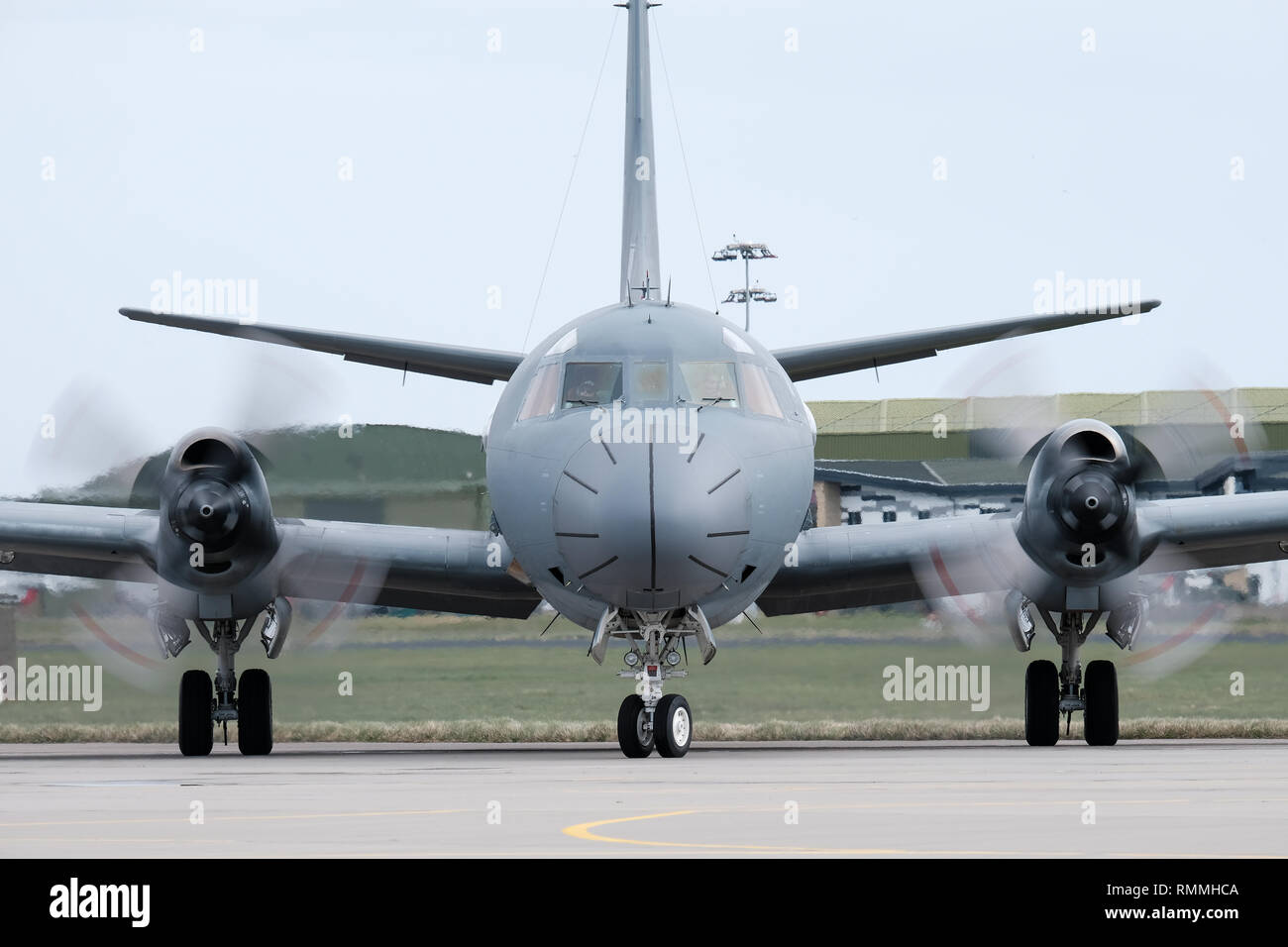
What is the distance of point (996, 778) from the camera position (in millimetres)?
13305

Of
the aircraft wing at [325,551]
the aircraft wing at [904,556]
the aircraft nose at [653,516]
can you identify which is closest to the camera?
the aircraft nose at [653,516]

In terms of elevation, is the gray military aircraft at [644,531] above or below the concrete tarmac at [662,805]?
above

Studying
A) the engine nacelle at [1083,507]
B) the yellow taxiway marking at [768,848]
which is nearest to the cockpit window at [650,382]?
the engine nacelle at [1083,507]

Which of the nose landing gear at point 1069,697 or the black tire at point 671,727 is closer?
the black tire at point 671,727

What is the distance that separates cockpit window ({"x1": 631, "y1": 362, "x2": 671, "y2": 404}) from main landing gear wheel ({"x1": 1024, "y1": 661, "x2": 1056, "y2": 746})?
5.90 metres

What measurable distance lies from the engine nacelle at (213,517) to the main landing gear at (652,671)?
401cm

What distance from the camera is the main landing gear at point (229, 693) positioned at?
20266mm

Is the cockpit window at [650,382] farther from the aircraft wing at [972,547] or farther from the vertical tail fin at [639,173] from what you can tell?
the vertical tail fin at [639,173]

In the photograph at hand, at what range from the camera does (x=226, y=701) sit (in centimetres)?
2052

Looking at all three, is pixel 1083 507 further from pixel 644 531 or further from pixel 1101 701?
pixel 644 531

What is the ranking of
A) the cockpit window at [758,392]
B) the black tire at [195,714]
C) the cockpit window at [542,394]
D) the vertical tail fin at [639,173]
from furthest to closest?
the vertical tail fin at [639,173] < the black tire at [195,714] < the cockpit window at [758,392] < the cockpit window at [542,394]

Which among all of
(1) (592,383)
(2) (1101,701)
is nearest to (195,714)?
(1) (592,383)

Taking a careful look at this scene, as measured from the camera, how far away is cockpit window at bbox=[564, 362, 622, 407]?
53.7ft
